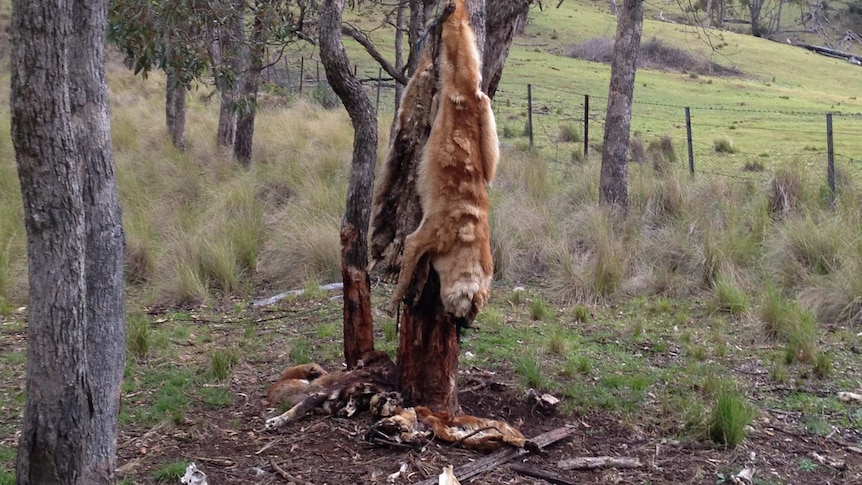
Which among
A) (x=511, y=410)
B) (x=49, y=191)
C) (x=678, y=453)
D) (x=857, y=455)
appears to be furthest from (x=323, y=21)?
(x=857, y=455)

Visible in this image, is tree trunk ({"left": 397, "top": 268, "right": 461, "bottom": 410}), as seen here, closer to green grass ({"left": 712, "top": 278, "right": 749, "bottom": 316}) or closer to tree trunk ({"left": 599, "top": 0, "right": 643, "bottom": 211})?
green grass ({"left": 712, "top": 278, "right": 749, "bottom": 316})

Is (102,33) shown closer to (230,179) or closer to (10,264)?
(10,264)

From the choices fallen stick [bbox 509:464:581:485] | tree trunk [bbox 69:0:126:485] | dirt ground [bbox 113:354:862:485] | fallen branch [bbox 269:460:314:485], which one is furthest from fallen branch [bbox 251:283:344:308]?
fallen stick [bbox 509:464:581:485]

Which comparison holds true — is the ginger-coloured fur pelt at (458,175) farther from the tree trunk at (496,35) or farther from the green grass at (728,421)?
the green grass at (728,421)

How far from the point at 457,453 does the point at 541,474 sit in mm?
475

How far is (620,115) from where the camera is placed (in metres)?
10.5

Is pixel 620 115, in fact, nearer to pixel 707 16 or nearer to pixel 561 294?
pixel 707 16

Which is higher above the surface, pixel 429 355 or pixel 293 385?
pixel 429 355

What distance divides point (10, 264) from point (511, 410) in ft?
18.7

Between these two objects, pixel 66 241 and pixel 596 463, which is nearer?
pixel 66 241

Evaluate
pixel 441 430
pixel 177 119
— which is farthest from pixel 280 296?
pixel 177 119

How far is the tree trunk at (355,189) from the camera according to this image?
506 cm

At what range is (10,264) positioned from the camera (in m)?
8.45

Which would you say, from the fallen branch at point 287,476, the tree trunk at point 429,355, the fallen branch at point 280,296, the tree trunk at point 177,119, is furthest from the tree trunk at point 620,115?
the tree trunk at point 177,119
